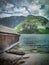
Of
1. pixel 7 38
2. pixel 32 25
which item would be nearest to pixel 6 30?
pixel 7 38

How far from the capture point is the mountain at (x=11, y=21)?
109 inches

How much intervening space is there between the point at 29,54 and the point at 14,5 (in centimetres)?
96

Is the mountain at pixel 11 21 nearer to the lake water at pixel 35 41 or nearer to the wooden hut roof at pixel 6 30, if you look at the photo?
the wooden hut roof at pixel 6 30

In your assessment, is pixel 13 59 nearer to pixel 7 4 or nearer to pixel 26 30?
pixel 26 30

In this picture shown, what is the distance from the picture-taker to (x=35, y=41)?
2738 mm

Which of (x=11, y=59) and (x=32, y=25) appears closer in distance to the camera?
(x=11, y=59)

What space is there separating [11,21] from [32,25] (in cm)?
41

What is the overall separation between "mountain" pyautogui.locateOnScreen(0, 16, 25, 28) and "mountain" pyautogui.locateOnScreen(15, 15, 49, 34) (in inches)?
2.7

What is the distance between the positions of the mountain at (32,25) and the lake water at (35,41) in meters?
0.09

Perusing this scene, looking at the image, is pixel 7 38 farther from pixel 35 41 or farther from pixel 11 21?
pixel 35 41

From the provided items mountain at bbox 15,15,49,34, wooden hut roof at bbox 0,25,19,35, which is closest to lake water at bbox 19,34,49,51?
mountain at bbox 15,15,49,34

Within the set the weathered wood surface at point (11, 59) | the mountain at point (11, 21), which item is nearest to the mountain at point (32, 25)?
the mountain at point (11, 21)

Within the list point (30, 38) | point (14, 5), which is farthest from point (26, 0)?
point (30, 38)

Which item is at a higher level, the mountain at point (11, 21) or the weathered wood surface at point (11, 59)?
the mountain at point (11, 21)
